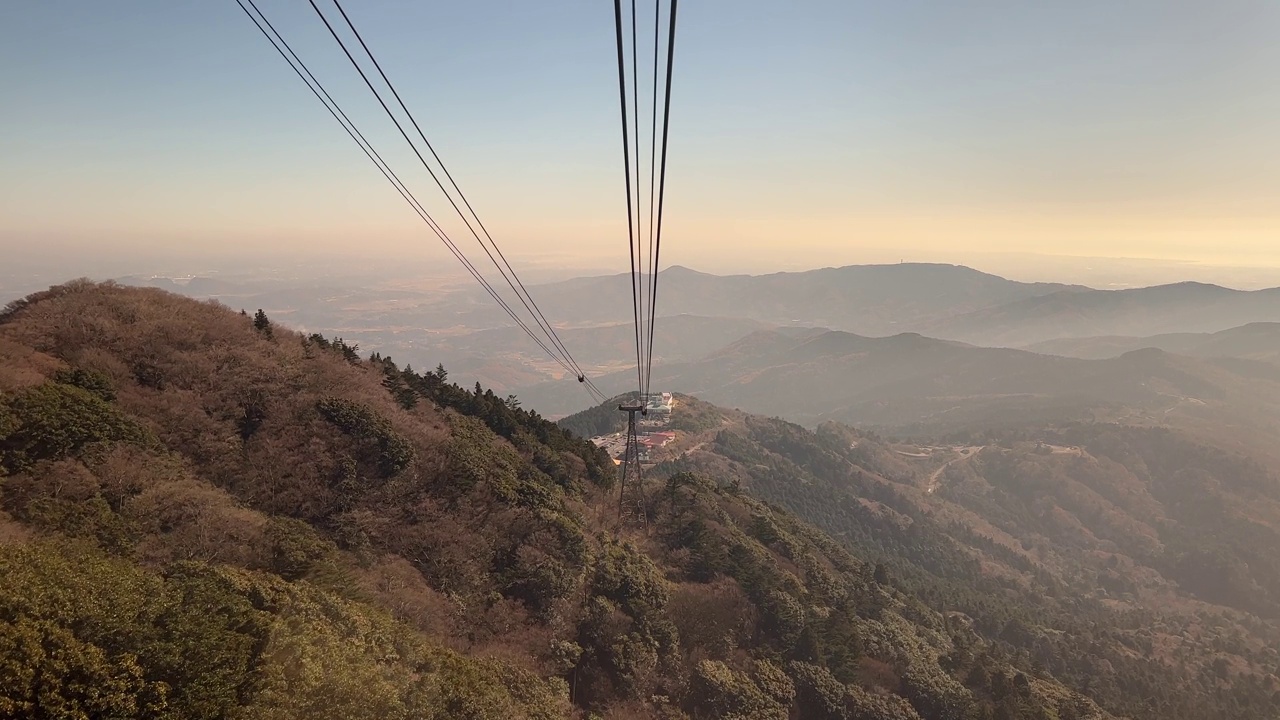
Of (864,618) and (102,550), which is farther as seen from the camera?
(864,618)

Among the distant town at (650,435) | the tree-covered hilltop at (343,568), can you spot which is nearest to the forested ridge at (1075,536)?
the distant town at (650,435)

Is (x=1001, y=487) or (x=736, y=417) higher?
(x=736, y=417)

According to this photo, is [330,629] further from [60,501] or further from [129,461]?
[129,461]

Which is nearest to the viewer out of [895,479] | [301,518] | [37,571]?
[37,571]

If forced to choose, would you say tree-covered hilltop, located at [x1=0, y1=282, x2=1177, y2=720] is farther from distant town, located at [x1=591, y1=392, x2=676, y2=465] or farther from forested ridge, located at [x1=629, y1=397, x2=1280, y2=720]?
distant town, located at [x1=591, y1=392, x2=676, y2=465]

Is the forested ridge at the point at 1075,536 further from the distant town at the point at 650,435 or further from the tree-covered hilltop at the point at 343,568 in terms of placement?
the tree-covered hilltop at the point at 343,568

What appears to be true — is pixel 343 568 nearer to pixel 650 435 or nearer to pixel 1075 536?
pixel 650 435

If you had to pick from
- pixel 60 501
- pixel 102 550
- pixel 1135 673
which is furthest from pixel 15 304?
pixel 1135 673

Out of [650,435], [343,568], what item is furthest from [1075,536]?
[343,568]
